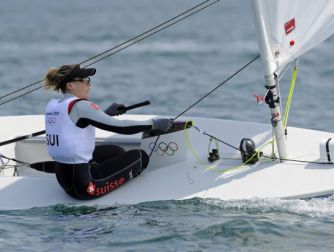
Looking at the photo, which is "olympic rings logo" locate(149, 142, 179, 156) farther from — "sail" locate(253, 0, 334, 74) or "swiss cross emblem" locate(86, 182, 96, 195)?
"sail" locate(253, 0, 334, 74)

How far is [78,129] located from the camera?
20.5 ft

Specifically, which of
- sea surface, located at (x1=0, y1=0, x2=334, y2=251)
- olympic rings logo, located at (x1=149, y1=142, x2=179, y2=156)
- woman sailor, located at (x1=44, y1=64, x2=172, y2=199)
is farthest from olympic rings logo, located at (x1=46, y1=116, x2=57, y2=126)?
olympic rings logo, located at (x1=149, y1=142, x2=179, y2=156)

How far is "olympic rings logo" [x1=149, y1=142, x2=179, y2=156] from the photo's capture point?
6.80 m

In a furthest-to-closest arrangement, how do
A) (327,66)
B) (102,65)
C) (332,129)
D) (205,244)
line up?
(102,65), (327,66), (332,129), (205,244)

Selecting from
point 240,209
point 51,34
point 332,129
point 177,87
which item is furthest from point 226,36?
point 240,209

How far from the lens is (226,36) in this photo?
23062 mm

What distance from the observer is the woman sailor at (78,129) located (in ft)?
20.2

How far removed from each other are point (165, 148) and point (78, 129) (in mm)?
849

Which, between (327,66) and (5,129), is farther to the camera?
(327,66)

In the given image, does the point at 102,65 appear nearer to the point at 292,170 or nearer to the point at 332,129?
the point at 332,129

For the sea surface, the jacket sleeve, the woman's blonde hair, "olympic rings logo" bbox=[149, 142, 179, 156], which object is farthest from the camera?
"olympic rings logo" bbox=[149, 142, 179, 156]

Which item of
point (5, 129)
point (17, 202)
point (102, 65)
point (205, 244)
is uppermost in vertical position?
point (102, 65)

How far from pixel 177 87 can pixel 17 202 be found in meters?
8.88

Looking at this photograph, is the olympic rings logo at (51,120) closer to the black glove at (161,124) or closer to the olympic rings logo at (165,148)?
the black glove at (161,124)
